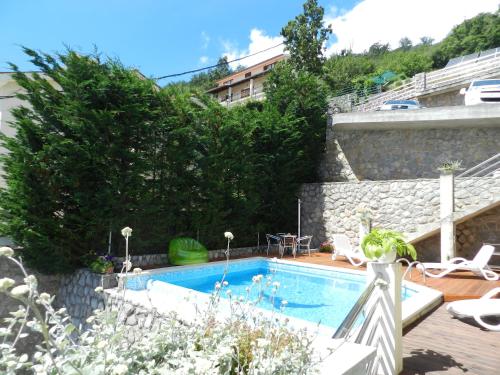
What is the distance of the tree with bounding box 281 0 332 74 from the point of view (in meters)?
28.1

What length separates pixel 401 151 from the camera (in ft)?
49.0

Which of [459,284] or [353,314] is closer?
[353,314]

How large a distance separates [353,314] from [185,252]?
7753 mm

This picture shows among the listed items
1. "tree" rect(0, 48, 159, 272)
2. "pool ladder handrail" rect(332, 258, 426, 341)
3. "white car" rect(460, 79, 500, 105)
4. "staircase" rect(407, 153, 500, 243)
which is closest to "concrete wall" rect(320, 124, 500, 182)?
"white car" rect(460, 79, 500, 105)

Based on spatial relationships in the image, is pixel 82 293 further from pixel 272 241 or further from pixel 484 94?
pixel 484 94

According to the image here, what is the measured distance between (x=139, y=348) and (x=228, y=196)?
10.3 metres

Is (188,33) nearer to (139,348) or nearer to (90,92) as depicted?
(90,92)

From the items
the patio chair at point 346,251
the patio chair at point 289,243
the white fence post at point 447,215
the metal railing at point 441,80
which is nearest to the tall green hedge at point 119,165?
the patio chair at point 289,243

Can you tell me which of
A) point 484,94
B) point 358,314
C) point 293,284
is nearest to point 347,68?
point 484,94

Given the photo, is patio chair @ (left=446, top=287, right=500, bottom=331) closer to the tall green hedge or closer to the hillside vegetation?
the tall green hedge

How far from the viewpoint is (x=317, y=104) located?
1563cm

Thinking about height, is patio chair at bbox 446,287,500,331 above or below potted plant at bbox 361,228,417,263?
below

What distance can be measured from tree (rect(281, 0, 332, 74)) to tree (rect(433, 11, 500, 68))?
21.2 metres

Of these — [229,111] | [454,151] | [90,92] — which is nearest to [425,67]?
[454,151]
